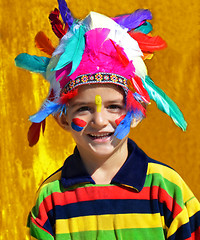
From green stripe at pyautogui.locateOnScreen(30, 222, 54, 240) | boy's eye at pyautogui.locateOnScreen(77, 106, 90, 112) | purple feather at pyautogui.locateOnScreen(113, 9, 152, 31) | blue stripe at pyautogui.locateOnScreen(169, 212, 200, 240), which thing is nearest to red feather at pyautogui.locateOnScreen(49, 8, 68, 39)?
purple feather at pyautogui.locateOnScreen(113, 9, 152, 31)

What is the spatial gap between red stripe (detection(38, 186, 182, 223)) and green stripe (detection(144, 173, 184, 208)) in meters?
0.01

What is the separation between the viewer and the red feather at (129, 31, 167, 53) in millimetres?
2545

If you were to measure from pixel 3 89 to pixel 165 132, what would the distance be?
3.03ft

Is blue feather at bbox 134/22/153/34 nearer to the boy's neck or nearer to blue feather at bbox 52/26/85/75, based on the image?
blue feather at bbox 52/26/85/75

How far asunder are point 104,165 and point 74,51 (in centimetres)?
49

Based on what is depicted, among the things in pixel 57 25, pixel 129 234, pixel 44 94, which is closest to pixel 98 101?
pixel 57 25

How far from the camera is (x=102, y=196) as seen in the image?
252cm

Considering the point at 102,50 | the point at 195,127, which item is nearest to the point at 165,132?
the point at 195,127

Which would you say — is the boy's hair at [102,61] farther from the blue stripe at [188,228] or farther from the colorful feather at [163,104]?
the blue stripe at [188,228]

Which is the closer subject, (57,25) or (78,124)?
(78,124)

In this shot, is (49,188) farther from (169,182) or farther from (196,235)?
(196,235)

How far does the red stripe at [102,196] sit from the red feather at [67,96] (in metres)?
0.37

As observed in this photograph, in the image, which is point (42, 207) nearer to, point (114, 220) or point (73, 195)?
point (73, 195)

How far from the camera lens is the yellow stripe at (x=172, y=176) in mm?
2504
